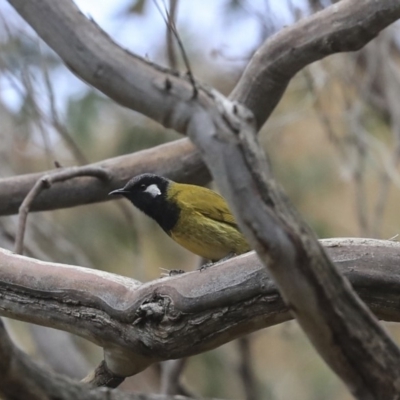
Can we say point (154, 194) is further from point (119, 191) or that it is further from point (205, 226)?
point (205, 226)

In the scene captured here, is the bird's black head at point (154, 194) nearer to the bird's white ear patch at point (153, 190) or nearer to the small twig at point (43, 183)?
the bird's white ear patch at point (153, 190)

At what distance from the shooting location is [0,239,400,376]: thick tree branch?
205cm

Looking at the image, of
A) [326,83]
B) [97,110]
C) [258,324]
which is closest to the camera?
[258,324]

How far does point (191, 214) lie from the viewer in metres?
3.25

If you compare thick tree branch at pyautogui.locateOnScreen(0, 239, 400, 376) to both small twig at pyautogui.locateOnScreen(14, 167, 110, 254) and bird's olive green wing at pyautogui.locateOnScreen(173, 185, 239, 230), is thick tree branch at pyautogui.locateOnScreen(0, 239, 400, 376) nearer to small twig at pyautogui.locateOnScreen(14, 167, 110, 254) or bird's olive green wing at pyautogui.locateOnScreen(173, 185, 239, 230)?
small twig at pyautogui.locateOnScreen(14, 167, 110, 254)

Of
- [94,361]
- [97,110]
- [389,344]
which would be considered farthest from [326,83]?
[389,344]

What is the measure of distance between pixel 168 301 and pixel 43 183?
978 millimetres

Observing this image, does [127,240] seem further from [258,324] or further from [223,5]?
[258,324]

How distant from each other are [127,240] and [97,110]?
1076mm

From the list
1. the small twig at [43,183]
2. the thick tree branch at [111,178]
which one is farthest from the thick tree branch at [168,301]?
the thick tree branch at [111,178]

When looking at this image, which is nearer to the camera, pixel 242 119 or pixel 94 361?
pixel 242 119

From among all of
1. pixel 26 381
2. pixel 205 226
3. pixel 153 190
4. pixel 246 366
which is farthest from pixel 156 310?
pixel 246 366

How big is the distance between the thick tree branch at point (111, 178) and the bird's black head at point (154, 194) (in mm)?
61

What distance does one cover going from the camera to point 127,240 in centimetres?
615
